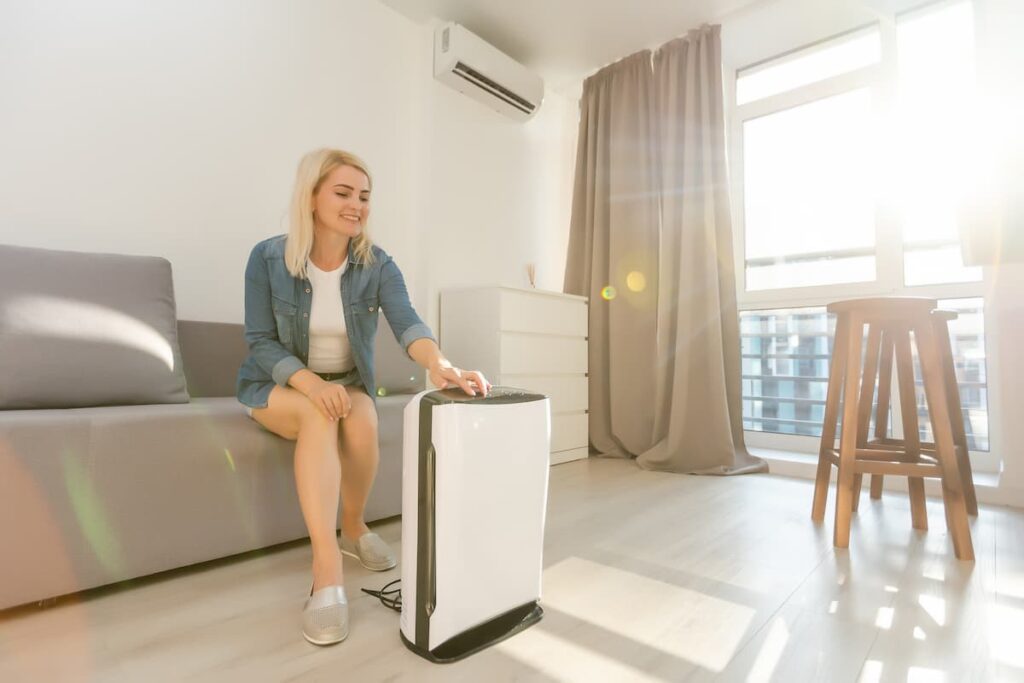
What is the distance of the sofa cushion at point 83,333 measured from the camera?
1.30 metres

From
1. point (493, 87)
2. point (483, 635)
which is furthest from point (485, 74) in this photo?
point (483, 635)

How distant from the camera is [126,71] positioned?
6.08ft

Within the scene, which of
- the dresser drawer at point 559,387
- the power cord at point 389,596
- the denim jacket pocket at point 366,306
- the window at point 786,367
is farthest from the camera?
the window at point 786,367

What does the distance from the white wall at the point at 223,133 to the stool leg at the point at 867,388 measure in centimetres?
183

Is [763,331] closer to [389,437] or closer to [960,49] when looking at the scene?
[960,49]

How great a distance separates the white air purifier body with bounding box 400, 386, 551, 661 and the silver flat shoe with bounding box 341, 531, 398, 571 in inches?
12.9

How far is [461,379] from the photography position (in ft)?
3.28

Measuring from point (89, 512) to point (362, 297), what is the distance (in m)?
0.70

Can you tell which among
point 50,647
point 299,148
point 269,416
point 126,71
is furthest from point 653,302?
point 50,647

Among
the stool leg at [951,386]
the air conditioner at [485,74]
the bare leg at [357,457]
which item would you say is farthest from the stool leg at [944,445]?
the air conditioner at [485,74]

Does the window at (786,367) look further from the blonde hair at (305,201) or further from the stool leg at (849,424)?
the blonde hair at (305,201)

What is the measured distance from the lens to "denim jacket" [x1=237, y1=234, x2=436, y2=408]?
4.15ft

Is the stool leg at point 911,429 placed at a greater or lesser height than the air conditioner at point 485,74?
lesser

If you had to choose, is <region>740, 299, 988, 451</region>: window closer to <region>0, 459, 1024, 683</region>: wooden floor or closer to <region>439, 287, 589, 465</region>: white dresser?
<region>439, 287, 589, 465</region>: white dresser
